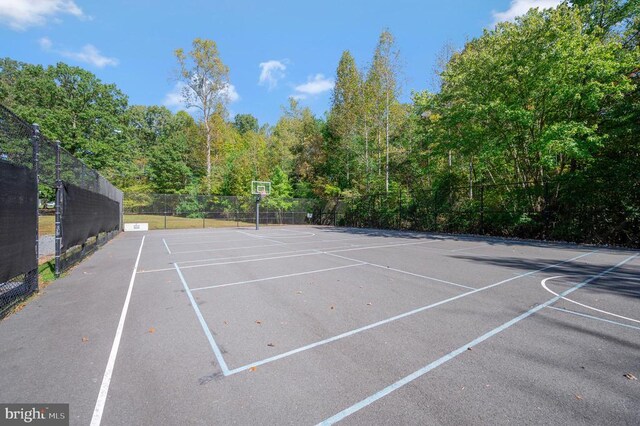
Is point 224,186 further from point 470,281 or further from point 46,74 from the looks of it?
point 470,281

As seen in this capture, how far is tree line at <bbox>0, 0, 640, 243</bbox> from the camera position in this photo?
12.9 m

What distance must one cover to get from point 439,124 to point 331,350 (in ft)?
55.6

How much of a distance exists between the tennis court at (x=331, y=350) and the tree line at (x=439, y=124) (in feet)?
31.3

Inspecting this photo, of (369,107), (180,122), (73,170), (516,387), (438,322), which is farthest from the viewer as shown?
(180,122)

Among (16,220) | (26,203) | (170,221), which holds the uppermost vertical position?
(26,203)

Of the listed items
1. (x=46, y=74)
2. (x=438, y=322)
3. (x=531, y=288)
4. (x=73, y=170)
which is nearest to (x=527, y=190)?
(x=531, y=288)

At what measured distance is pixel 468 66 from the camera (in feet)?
51.6

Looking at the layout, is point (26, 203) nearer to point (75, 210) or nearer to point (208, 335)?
point (75, 210)

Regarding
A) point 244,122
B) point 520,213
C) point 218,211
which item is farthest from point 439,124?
point 244,122

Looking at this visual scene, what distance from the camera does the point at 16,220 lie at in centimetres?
454

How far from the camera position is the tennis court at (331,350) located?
7.77 feet

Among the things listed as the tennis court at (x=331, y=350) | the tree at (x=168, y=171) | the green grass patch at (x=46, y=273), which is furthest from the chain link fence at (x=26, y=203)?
the tree at (x=168, y=171)

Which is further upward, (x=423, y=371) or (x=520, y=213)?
(x=520, y=213)

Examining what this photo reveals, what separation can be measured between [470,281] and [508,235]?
12.4 metres
